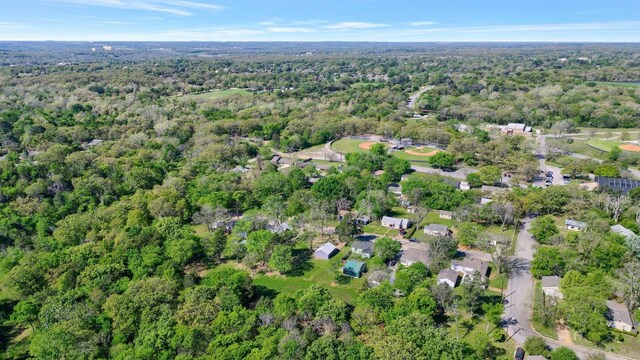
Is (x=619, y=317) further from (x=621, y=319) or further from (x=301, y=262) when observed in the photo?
(x=301, y=262)

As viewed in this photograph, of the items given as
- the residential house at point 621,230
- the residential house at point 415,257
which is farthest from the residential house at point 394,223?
the residential house at point 621,230

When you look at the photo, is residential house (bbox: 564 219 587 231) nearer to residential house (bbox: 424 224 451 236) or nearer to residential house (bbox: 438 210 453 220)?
residential house (bbox: 438 210 453 220)

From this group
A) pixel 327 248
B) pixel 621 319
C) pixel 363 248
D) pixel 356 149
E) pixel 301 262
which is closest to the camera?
pixel 621 319

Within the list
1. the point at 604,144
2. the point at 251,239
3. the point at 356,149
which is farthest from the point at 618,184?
the point at 251,239

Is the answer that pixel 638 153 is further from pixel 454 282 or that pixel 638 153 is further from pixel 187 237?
pixel 187 237

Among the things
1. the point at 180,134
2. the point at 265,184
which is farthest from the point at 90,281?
the point at 180,134

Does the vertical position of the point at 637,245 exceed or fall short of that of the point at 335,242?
it exceeds it
